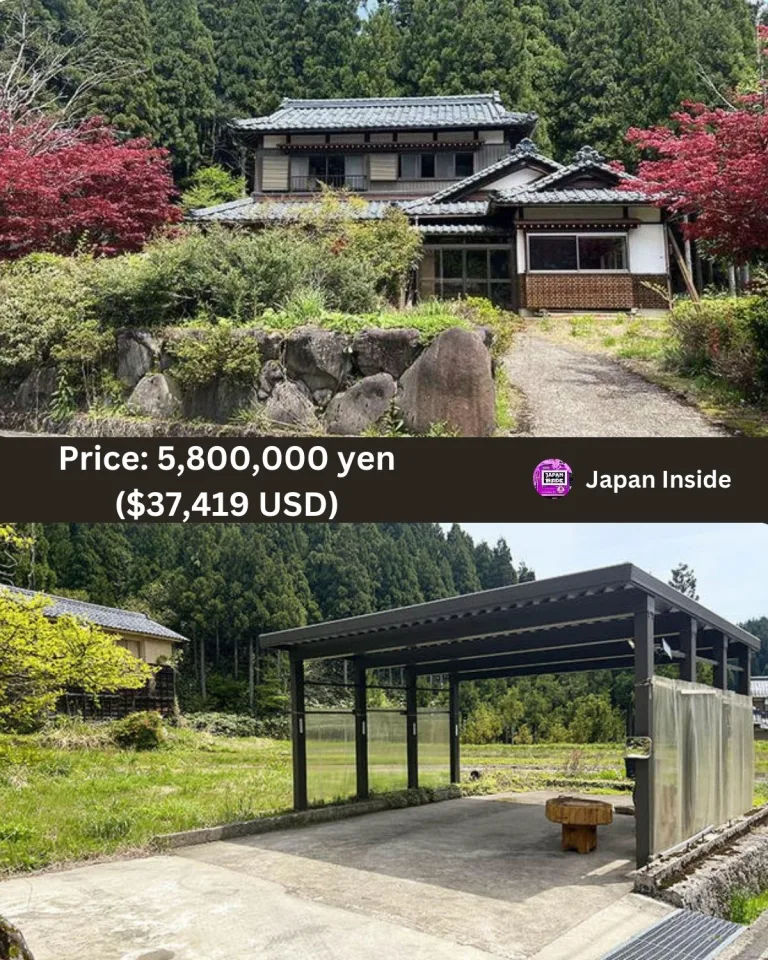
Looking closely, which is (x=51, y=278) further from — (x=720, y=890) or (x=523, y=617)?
(x=720, y=890)

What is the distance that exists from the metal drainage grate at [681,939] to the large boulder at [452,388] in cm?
375

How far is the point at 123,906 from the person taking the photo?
527 centimetres

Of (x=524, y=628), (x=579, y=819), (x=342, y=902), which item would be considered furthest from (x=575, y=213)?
(x=342, y=902)

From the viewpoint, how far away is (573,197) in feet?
50.9

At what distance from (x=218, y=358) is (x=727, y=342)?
516cm

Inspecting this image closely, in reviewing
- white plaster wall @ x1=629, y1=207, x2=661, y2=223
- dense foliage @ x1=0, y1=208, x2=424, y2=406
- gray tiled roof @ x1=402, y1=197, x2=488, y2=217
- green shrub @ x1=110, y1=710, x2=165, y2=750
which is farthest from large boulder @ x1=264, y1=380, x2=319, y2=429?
white plaster wall @ x1=629, y1=207, x2=661, y2=223

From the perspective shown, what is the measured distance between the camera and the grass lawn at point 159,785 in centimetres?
716

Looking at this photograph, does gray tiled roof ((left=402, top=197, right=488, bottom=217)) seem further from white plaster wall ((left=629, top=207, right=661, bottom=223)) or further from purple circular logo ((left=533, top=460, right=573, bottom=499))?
purple circular logo ((left=533, top=460, right=573, bottom=499))

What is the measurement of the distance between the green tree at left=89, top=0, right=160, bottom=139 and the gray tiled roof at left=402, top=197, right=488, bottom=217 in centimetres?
951

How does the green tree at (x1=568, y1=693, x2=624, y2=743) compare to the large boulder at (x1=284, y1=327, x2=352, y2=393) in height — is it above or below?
below

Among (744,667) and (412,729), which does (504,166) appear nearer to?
(744,667)

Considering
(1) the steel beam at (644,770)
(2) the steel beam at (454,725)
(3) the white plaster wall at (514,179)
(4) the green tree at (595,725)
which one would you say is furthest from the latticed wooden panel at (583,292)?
(4) the green tree at (595,725)

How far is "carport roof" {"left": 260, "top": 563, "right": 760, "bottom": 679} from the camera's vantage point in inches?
245

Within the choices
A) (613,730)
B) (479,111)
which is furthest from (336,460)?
(613,730)
